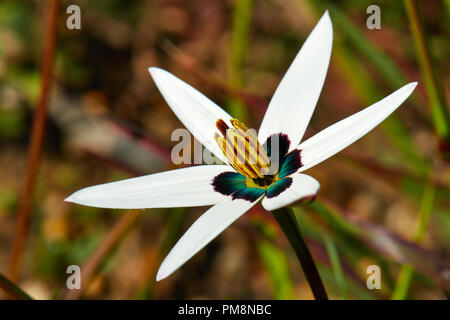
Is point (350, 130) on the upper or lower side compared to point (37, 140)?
lower

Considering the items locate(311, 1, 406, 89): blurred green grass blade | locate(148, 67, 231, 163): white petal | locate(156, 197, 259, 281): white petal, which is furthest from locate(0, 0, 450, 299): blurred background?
locate(156, 197, 259, 281): white petal

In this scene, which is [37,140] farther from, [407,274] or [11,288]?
[407,274]

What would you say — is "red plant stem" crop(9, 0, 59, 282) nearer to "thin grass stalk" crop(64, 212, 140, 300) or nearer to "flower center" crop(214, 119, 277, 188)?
"thin grass stalk" crop(64, 212, 140, 300)

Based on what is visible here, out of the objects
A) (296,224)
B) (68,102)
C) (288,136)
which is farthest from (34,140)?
(68,102)

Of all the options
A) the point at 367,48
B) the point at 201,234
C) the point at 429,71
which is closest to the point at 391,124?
the point at 367,48

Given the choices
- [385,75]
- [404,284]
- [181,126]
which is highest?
[181,126]

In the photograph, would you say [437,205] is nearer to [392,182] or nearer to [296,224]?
[392,182]
